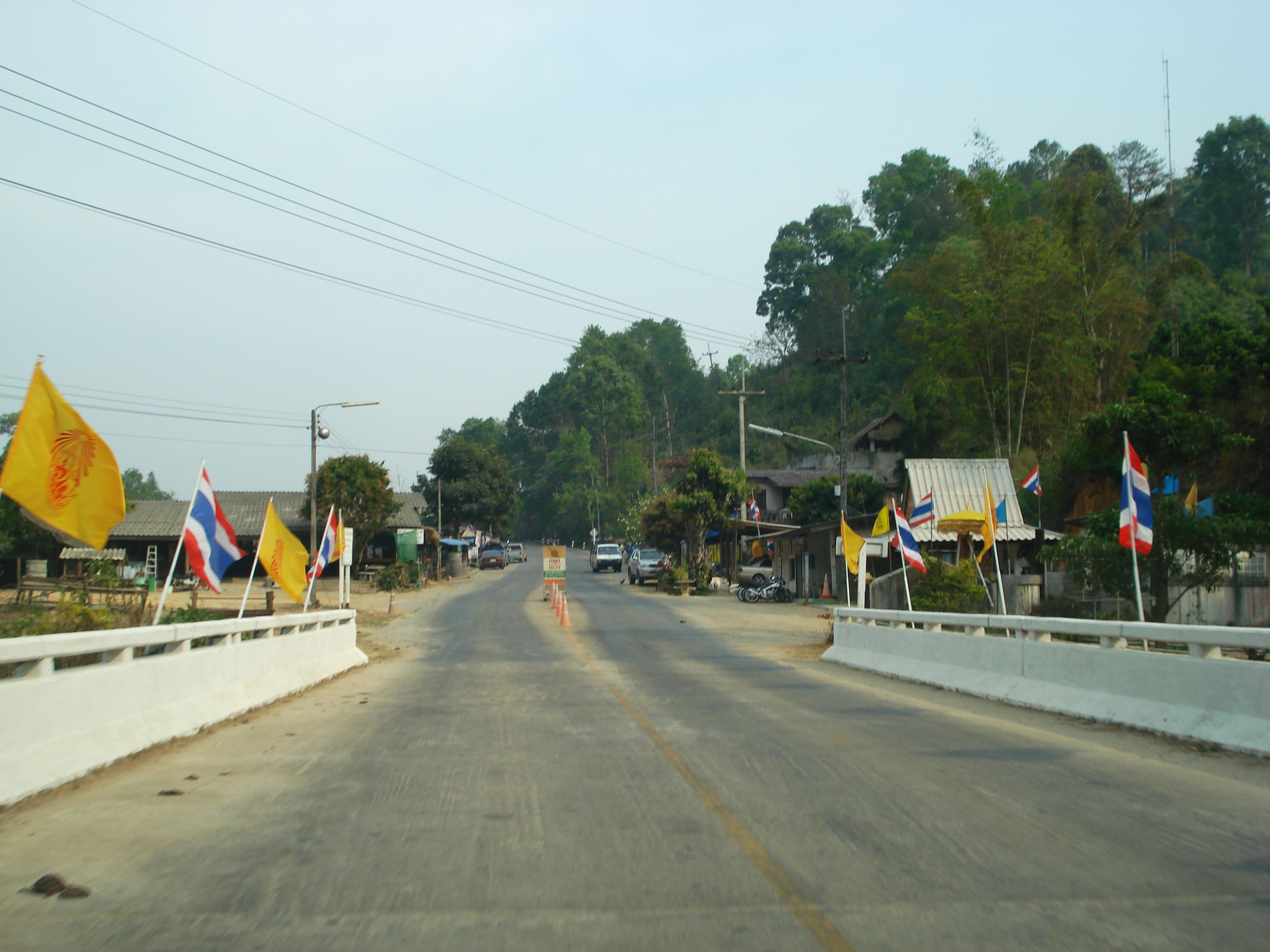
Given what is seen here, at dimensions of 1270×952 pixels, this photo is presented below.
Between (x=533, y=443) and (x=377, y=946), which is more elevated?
(x=533, y=443)

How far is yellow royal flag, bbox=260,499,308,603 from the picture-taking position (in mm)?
15195

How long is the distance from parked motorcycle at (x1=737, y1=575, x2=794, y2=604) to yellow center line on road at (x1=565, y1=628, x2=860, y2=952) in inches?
1403

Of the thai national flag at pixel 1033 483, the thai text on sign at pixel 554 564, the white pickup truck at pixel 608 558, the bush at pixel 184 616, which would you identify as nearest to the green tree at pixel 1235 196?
the white pickup truck at pixel 608 558

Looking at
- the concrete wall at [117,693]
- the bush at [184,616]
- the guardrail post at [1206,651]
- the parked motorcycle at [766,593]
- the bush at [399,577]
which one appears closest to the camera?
the concrete wall at [117,693]

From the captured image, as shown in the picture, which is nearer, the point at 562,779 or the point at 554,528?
the point at 562,779

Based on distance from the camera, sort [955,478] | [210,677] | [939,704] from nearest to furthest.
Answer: [210,677]
[939,704]
[955,478]

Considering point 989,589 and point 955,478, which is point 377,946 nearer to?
point 989,589

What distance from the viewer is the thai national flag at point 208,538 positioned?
12.5 metres

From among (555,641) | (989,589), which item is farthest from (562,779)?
(989,589)

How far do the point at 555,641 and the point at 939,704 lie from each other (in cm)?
1328

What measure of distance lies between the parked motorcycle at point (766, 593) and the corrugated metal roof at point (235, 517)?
2435 centimetres

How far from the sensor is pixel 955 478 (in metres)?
37.9

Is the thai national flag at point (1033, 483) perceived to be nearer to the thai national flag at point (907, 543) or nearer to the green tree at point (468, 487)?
the thai national flag at point (907, 543)

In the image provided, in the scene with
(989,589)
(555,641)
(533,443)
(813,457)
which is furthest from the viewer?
(533,443)
